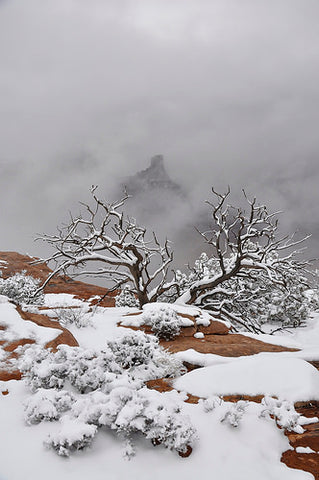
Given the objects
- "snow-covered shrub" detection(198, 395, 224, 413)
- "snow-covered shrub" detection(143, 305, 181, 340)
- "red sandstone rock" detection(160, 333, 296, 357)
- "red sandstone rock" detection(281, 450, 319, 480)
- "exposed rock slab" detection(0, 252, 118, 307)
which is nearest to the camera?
"red sandstone rock" detection(281, 450, 319, 480)

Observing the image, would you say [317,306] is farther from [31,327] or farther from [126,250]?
[31,327]

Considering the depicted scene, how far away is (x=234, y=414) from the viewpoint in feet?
11.6

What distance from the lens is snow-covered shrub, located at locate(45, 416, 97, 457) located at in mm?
2947

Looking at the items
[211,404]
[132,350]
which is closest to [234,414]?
[211,404]

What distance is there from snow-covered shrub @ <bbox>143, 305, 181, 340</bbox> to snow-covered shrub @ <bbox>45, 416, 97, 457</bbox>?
524 cm

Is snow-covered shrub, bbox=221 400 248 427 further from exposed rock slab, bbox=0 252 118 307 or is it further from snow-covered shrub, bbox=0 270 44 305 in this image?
exposed rock slab, bbox=0 252 118 307

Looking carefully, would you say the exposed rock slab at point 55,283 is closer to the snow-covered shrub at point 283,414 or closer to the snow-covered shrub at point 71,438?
the snow-covered shrub at point 283,414

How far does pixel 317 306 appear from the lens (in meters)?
24.3

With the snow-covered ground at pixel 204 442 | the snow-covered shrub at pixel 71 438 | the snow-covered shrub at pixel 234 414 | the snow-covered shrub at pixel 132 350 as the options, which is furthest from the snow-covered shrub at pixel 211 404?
the snow-covered shrub at pixel 132 350

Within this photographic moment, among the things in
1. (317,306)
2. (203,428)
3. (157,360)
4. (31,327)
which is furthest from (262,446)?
(317,306)

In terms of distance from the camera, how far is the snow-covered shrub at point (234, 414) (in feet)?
11.5

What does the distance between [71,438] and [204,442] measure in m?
1.39

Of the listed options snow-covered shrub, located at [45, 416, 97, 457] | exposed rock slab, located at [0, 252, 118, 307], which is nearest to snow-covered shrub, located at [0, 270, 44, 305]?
exposed rock slab, located at [0, 252, 118, 307]

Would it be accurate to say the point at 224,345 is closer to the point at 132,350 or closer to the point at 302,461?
the point at 132,350
